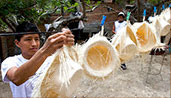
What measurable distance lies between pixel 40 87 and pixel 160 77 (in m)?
3.24

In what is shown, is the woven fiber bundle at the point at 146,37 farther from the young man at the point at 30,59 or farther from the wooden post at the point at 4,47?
the wooden post at the point at 4,47

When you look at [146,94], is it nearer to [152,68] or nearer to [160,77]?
[160,77]

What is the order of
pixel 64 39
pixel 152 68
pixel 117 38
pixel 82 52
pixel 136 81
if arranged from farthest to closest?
pixel 152 68
pixel 136 81
pixel 117 38
pixel 82 52
pixel 64 39

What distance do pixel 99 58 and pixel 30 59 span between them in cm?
42

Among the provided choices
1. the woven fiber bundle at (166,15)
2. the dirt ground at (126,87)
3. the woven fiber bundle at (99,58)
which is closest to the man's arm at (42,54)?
the woven fiber bundle at (99,58)

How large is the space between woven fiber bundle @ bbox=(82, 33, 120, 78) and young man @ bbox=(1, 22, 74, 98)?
6.6 inches

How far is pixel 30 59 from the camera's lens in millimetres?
556

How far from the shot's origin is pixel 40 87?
1.73 feet

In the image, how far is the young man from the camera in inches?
20.5

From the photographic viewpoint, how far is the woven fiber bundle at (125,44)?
3.07 ft

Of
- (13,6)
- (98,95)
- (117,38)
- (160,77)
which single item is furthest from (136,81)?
(13,6)

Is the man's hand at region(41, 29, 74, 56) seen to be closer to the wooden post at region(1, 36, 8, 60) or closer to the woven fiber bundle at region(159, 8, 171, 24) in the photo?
the woven fiber bundle at region(159, 8, 171, 24)

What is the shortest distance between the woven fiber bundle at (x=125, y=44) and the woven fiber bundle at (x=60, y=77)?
504 millimetres

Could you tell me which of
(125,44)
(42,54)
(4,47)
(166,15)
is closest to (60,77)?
(42,54)
